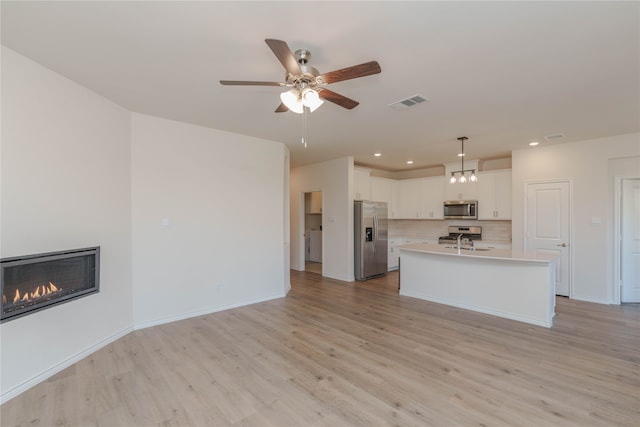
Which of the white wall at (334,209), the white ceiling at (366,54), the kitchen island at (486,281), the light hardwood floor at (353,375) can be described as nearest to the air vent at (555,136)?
the white ceiling at (366,54)

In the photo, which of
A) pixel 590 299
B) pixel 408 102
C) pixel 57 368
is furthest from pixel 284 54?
pixel 590 299

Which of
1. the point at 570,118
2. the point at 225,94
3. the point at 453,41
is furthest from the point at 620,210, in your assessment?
the point at 225,94

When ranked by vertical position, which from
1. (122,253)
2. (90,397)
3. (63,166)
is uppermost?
(63,166)

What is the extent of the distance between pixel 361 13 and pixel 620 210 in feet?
17.6

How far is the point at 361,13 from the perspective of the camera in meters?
1.82

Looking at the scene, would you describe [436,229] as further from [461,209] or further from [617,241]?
[617,241]

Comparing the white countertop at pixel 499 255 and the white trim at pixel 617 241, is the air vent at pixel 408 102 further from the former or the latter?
the white trim at pixel 617 241

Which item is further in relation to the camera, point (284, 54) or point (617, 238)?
point (617, 238)

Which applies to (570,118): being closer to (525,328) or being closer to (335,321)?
(525,328)

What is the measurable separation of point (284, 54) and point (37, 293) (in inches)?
106

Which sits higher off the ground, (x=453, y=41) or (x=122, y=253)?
(x=453, y=41)

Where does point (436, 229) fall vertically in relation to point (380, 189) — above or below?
below

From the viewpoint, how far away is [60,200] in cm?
270

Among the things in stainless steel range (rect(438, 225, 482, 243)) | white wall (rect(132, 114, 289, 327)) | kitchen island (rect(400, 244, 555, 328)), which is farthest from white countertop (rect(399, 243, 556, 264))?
white wall (rect(132, 114, 289, 327))
